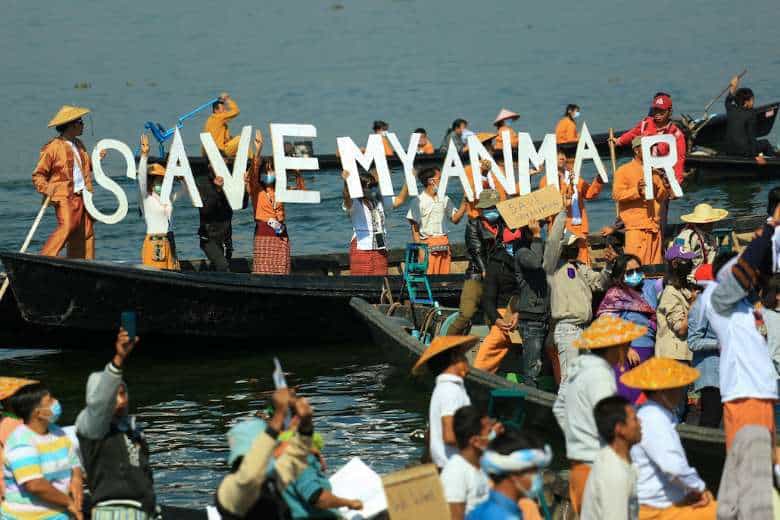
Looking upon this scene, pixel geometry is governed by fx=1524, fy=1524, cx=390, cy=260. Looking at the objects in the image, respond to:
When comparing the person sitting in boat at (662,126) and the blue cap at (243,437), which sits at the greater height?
the person sitting in boat at (662,126)

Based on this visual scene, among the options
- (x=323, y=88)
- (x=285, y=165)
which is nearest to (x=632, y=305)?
(x=285, y=165)

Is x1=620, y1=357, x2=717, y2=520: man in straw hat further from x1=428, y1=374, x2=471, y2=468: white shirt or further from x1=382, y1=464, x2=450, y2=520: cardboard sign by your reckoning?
x1=382, y1=464, x2=450, y2=520: cardboard sign

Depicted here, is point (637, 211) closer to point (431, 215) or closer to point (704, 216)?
point (704, 216)

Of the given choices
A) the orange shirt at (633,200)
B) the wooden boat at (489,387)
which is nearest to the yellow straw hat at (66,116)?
the wooden boat at (489,387)

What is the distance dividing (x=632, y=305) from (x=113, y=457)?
4.62 metres

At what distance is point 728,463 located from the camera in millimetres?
8305

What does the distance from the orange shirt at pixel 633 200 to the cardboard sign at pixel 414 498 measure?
8031mm

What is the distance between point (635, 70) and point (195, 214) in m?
18.3

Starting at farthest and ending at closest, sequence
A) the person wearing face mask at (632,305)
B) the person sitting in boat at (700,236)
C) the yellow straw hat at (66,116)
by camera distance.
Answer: the yellow straw hat at (66,116)
the person sitting in boat at (700,236)
the person wearing face mask at (632,305)

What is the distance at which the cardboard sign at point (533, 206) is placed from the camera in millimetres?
11477

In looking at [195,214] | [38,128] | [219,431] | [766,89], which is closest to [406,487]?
[219,431]

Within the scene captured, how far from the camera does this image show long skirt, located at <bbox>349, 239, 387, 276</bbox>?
55.2 feet

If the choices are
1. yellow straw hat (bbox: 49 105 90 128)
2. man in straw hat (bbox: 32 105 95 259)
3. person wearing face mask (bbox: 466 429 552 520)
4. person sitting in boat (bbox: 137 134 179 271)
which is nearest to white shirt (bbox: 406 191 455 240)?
person sitting in boat (bbox: 137 134 179 271)

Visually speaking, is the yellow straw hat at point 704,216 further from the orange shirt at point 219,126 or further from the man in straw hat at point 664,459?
the orange shirt at point 219,126
